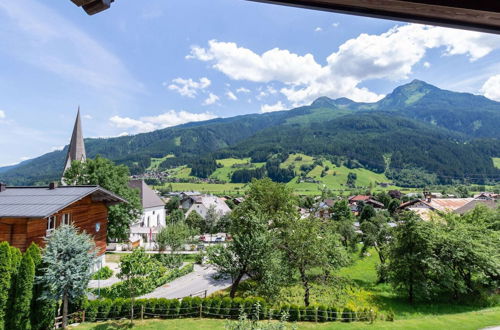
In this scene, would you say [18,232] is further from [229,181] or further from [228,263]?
[229,181]

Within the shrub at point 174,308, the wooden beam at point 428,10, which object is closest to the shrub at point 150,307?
the shrub at point 174,308

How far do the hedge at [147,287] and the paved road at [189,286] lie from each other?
0.56 m

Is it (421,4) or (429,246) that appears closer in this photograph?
(421,4)

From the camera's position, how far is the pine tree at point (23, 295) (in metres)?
14.2

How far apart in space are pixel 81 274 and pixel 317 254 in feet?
51.1

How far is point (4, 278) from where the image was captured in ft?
46.2

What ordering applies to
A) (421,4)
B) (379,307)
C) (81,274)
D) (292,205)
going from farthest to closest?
(292,205) < (379,307) < (81,274) < (421,4)

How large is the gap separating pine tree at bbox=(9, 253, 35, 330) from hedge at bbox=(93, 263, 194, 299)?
4627 mm

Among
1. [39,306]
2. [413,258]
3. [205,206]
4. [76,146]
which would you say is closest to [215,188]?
[205,206]

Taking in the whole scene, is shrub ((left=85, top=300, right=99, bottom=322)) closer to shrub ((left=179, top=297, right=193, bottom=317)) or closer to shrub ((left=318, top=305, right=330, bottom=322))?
shrub ((left=179, top=297, right=193, bottom=317))

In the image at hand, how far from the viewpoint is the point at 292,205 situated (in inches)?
1237

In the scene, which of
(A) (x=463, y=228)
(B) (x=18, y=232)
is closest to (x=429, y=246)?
(A) (x=463, y=228)

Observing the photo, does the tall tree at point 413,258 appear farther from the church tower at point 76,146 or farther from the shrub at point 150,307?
the church tower at point 76,146

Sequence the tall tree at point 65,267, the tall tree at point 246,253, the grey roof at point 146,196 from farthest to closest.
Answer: the grey roof at point 146,196
the tall tree at point 246,253
the tall tree at point 65,267
